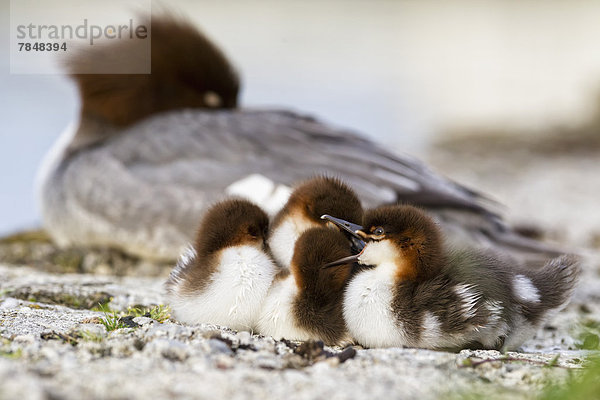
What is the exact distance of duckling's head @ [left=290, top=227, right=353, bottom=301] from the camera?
3166 millimetres

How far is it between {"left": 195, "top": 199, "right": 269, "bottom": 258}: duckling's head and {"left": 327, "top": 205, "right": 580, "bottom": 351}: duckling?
0.50 metres

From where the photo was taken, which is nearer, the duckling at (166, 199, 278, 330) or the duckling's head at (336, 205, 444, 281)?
the duckling's head at (336, 205, 444, 281)

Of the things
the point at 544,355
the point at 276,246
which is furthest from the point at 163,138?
the point at 544,355

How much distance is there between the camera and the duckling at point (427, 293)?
308 centimetres

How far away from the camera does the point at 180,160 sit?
6.03 metres

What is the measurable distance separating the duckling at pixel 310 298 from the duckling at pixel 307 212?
198 mm

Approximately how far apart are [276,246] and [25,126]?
11.2 metres

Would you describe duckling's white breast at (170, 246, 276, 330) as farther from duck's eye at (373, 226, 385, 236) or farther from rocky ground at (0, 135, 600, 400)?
duck's eye at (373, 226, 385, 236)

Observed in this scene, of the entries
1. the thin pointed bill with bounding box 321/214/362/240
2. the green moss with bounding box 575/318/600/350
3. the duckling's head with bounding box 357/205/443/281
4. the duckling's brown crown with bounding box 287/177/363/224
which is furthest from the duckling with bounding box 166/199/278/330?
the green moss with bounding box 575/318/600/350

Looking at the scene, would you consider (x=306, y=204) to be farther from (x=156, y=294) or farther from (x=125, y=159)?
(x=125, y=159)

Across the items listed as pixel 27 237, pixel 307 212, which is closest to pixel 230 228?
pixel 307 212

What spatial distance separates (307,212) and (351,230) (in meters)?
0.26

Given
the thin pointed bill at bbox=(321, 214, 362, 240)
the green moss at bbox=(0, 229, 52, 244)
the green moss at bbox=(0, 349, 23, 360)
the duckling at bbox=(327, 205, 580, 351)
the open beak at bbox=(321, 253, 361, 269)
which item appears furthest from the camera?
the green moss at bbox=(0, 229, 52, 244)

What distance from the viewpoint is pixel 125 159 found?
20.5 feet
